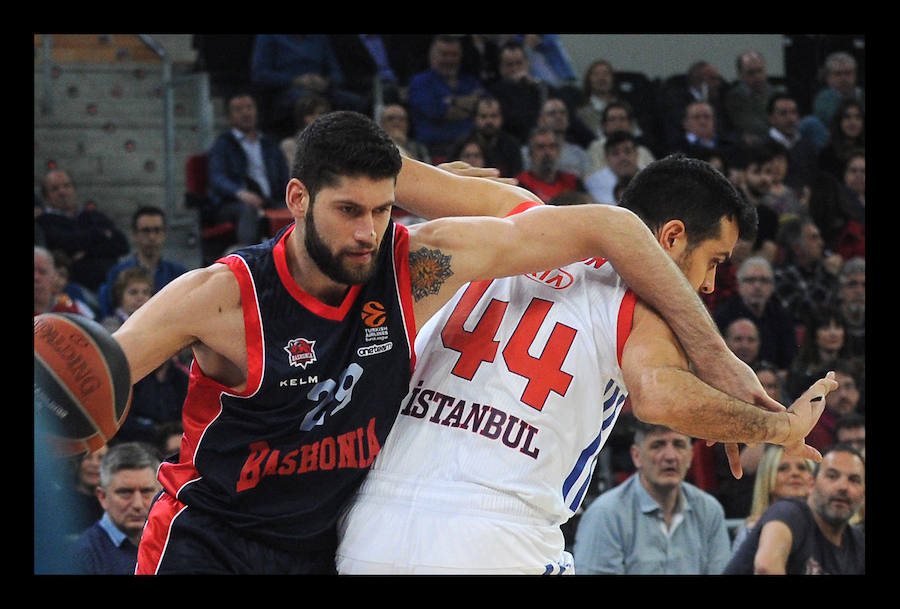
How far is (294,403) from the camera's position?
3564 millimetres

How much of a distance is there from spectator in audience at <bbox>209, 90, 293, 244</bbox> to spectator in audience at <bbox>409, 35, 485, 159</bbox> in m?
1.47

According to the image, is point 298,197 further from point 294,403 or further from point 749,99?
point 749,99

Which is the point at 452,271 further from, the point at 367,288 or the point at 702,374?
the point at 702,374

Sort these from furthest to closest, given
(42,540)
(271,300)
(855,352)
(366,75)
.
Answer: (366,75)
(855,352)
(42,540)
(271,300)

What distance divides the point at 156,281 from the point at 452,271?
5275 millimetres

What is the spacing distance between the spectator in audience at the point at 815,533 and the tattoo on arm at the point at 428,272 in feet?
11.3

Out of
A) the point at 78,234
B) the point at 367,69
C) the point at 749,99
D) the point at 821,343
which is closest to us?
the point at 78,234

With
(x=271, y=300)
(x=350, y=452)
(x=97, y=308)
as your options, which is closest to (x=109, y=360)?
(x=271, y=300)

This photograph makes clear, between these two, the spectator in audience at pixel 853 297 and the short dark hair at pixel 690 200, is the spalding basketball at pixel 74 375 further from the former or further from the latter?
the spectator in audience at pixel 853 297

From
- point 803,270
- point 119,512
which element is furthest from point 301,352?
point 803,270

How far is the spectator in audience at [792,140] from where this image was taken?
11.4m

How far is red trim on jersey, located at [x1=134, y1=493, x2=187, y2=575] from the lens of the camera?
12.1 ft

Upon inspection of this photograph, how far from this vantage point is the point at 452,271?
12.1 ft

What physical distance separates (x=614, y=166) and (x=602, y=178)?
16 centimetres
